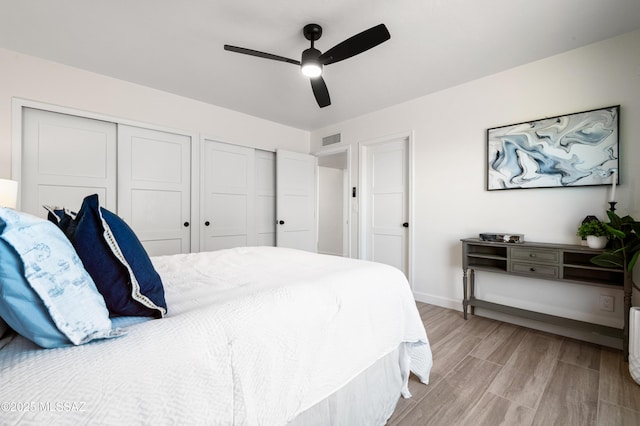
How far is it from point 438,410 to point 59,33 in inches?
150

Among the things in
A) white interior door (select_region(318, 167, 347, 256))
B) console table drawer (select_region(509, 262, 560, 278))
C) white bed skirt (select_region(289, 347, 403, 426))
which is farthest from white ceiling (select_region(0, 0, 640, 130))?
white interior door (select_region(318, 167, 347, 256))

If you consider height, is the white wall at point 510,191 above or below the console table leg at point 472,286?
above

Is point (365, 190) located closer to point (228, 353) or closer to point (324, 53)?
point (324, 53)

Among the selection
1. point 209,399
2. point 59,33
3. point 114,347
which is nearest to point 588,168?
point 209,399

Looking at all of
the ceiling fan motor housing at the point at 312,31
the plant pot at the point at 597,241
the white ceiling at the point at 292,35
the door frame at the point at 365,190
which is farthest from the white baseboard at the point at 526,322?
the ceiling fan motor housing at the point at 312,31

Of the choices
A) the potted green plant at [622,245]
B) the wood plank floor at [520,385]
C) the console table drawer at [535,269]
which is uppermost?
the potted green plant at [622,245]

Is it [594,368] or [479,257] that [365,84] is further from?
[594,368]

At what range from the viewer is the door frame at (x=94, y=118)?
2451 millimetres

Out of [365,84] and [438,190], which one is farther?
[438,190]

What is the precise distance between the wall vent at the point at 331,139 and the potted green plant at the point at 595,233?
309cm

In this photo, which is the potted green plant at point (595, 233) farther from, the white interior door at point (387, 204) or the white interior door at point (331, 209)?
the white interior door at point (331, 209)

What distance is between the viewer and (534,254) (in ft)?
7.76

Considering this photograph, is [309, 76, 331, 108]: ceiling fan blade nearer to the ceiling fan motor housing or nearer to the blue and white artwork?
A: the ceiling fan motor housing

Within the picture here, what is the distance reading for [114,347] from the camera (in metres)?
0.68
